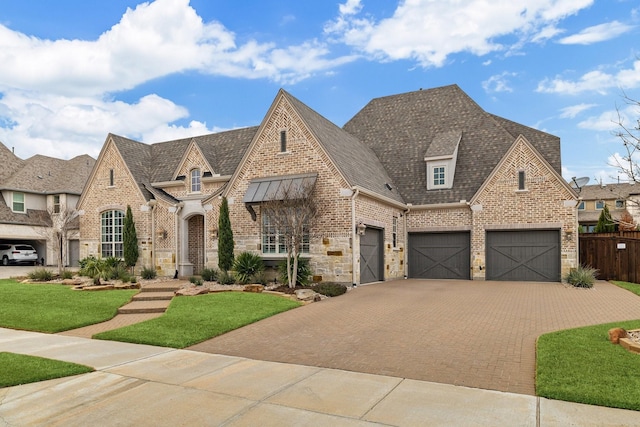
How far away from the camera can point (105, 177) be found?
24469 mm

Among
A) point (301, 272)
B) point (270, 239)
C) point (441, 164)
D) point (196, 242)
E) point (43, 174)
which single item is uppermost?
point (43, 174)

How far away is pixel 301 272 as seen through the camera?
1695cm

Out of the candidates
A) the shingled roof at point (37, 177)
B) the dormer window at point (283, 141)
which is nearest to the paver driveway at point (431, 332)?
the dormer window at point (283, 141)

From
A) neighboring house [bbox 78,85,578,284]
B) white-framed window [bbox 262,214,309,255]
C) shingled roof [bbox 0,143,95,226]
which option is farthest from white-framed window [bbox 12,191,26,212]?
white-framed window [bbox 262,214,309,255]

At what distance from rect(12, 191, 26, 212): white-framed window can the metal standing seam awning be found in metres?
23.4

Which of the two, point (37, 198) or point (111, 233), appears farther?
point (37, 198)

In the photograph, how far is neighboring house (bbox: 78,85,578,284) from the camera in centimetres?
1831

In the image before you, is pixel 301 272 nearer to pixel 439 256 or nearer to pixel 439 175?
pixel 439 256

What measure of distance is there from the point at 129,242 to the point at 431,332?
1790 centimetres

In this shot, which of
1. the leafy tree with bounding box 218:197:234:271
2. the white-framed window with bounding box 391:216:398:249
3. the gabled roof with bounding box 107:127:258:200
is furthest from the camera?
the gabled roof with bounding box 107:127:258:200

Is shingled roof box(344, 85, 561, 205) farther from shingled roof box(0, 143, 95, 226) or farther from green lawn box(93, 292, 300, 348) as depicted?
shingled roof box(0, 143, 95, 226)

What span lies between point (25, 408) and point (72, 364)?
74.5 inches

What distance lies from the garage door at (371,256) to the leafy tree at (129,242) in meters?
12.2

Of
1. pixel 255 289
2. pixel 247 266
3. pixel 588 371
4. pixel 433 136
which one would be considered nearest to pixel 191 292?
pixel 255 289
